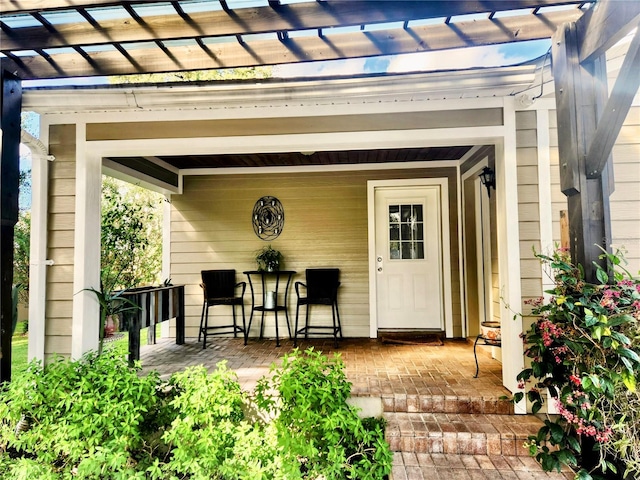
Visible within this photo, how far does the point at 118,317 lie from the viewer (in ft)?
10.6

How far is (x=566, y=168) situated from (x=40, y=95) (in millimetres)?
3603

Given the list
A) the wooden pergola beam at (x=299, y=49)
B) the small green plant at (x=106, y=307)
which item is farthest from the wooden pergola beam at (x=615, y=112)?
the small green plant at (x=106, y=307)

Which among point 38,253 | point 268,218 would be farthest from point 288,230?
point 38,253

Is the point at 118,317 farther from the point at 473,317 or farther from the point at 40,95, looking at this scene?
the point at 473,317

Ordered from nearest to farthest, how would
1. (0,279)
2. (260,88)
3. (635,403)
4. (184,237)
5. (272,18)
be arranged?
(635,403)
(272,18)
(0,279)
(260,88)
(184,237)

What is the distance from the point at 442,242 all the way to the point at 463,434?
270 centimetres

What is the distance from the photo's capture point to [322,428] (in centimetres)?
224

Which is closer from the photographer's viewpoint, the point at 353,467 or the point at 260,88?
the point at 353,467

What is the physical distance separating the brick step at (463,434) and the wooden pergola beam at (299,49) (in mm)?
2473

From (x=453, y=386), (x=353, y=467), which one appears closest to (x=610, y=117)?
(x=453, y=386)

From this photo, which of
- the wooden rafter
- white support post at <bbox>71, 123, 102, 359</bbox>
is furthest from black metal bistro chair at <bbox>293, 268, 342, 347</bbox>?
the wooden rafter

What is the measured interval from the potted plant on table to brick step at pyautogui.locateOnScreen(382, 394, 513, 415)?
8.20 ft

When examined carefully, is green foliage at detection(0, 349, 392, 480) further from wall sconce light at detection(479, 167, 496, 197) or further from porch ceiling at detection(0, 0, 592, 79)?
wall sconce light at detection(479, 167, 496, 197)

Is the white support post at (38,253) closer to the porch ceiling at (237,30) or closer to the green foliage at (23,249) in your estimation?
the porch ceiling at (237,30)
